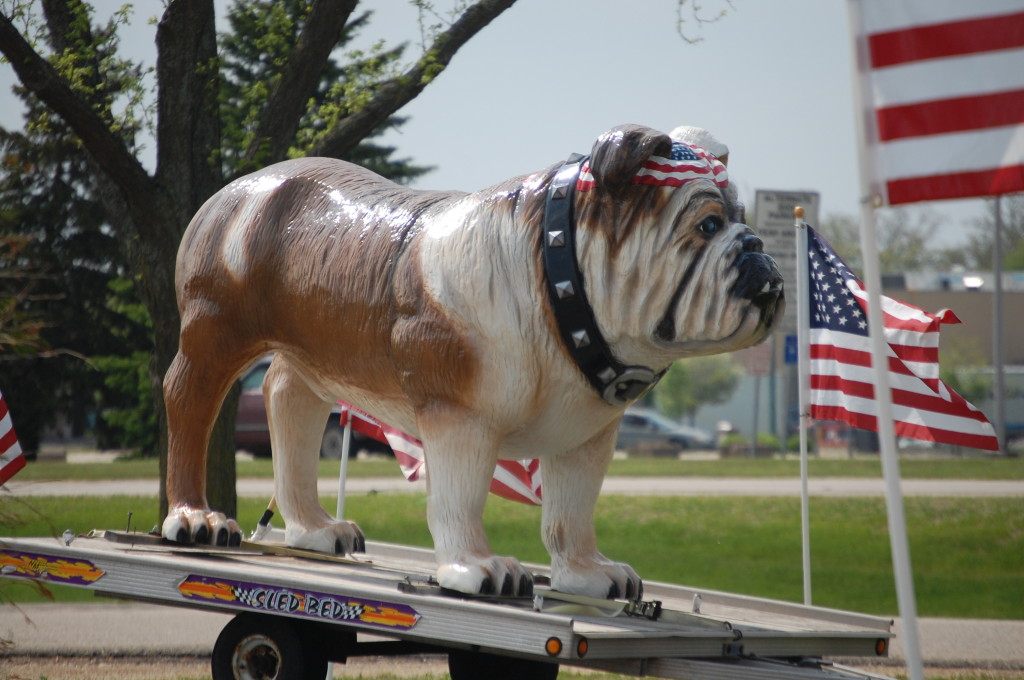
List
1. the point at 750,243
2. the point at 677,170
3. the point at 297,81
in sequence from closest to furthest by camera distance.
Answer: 1. the point at 750,243
2. the point at 677,170
3. the point at 297,81

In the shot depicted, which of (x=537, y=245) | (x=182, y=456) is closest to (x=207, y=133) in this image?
(x=182, y=456)

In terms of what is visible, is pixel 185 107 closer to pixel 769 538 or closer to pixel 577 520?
pixel 577 520

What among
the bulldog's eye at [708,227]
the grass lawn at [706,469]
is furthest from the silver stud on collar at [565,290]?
the grass lawn at [706,469]

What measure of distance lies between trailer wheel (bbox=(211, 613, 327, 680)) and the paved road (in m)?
9.21

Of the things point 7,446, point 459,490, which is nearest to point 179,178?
point 7,446

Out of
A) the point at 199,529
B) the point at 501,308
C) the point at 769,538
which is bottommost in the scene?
the point at 769,538

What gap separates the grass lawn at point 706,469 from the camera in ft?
54.6

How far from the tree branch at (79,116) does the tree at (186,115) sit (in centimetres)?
1

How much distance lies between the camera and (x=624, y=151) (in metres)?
4.00

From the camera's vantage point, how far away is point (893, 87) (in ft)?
10.6

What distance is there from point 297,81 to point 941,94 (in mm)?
5231

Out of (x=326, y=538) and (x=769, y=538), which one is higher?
(x=326, y=538)

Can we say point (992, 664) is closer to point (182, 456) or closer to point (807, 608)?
point (807, 608)

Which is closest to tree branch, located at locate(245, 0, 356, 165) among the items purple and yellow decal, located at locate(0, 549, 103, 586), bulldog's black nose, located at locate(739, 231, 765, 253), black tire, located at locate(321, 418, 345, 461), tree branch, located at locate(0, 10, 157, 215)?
tree branch, located at locate(0, 10, 157, 215)
